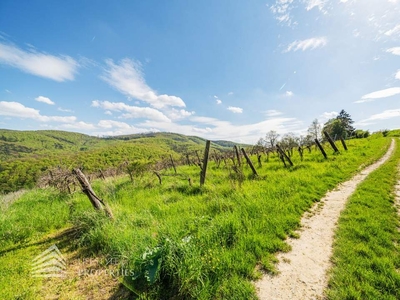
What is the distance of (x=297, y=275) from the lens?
130 inches

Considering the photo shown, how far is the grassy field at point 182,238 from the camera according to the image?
3.20m

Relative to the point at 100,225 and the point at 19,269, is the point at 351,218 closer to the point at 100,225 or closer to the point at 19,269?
the point at 100,225

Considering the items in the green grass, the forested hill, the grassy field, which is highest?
the green grass

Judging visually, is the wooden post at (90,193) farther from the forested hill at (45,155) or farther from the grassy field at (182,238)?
the forested hill at (45,155)

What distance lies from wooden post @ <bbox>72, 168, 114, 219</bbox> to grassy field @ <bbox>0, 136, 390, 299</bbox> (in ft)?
0.96

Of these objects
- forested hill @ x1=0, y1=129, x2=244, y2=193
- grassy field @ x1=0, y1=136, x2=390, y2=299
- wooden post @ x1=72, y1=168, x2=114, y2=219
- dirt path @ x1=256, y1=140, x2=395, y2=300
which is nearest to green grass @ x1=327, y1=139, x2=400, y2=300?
dirt path @ x1=256, y1=140, x2=395, y2=300

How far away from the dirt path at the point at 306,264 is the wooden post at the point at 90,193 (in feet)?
17.7

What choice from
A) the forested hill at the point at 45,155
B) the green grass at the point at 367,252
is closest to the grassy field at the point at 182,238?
the green grass at the point at 367,252

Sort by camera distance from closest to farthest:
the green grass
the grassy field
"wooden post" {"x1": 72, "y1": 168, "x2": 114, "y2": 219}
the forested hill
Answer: the green grass < the grassy field < "wooden post" {"x1": 72, "y1": 168, "x2": 114, "y2": 219} < the forested hill

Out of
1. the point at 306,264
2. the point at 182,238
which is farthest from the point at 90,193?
the point at 306,264

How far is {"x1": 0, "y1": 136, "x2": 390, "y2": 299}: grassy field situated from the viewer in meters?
3.20

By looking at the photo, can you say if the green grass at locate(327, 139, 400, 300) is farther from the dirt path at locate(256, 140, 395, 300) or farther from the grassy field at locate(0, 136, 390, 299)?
the grassy field at locate(0, 136, 390, 299)

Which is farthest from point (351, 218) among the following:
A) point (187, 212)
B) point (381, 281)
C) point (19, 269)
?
point (19, 269)

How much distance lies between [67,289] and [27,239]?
406cm
